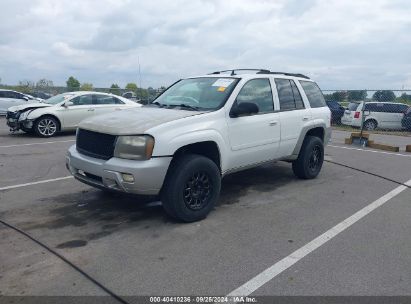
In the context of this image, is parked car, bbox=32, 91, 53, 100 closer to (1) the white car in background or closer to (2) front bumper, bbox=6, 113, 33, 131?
(1) the white car in background

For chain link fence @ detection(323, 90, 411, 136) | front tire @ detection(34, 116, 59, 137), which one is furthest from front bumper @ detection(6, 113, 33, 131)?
chain link fence @ detection(323, 90, 411, 136)

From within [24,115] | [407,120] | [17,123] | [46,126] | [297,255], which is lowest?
[297,255]

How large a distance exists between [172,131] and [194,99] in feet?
3.91

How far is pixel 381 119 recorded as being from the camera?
58.8 ft

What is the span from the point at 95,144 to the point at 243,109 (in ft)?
6.39

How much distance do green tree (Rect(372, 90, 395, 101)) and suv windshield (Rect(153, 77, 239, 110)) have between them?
1439cm

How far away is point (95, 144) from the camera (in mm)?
4629

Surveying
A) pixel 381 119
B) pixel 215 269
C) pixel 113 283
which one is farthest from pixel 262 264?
pixel 381 119

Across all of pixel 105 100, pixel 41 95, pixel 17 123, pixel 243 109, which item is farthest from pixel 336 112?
pixel 41 95

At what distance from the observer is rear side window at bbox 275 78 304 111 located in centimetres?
615

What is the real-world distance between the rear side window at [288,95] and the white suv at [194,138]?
2 cm

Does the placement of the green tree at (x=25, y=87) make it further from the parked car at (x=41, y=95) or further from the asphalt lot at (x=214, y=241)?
the asphalt lot at (x=214, y=241)

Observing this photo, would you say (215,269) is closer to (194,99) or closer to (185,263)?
(185,263)

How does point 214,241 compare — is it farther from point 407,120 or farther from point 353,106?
point 353,106
